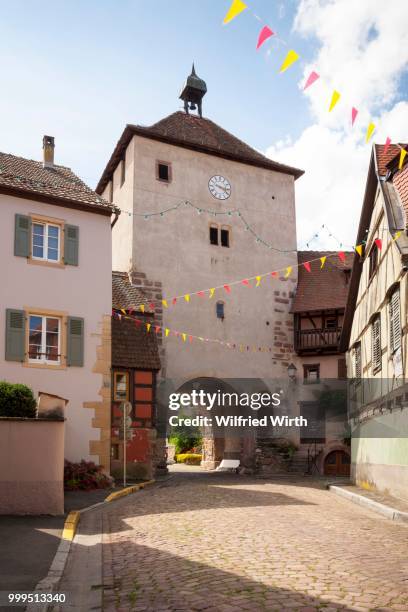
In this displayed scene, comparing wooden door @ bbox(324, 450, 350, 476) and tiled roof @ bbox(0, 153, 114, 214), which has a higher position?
tiled roof @ bbox(0, 153, 114, 214)

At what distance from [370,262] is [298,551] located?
10.8 meters

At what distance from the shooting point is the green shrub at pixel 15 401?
43.2ft

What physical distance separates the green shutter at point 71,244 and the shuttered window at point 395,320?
29.0ft

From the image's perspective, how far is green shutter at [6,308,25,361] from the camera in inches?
702

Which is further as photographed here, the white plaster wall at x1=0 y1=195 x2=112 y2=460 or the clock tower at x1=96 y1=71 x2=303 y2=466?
the clock tower at x1=96 y1=71 x2=303 y2=466

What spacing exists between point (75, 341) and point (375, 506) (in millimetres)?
9210

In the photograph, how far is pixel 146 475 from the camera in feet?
72.4

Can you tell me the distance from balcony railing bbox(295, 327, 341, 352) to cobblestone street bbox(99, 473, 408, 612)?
1687 centimetres

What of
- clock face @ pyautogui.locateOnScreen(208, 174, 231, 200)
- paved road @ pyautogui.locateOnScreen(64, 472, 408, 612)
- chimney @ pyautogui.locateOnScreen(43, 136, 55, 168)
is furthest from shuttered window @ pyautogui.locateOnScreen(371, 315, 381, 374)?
clock face @ pyautogui.locateOnScreen(208, 174, 231, 200)
